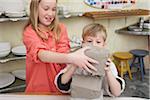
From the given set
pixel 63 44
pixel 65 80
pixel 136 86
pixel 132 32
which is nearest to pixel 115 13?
pixel 132 32

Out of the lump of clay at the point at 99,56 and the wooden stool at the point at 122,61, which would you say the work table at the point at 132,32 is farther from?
the lump of clay at the point at 99,56

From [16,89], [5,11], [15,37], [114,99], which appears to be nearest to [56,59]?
[114,99]

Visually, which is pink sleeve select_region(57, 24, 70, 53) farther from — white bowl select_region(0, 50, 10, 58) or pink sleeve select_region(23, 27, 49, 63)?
white bowl select_region(0, 50, 10, 58)

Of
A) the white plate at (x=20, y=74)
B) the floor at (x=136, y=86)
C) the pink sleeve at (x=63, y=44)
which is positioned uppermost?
the pink sleeve at (x=63, y=44)

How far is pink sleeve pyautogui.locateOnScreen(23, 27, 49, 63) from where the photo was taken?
899 millimetres

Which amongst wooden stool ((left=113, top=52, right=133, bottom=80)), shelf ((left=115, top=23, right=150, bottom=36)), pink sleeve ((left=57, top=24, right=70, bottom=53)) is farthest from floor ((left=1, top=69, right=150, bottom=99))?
pink sleeve ((left=57, top=24, right=70, bottom=53))

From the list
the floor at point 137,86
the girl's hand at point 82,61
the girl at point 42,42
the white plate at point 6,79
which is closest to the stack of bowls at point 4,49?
the white plate at point 6,79

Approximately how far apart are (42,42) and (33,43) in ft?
0.16

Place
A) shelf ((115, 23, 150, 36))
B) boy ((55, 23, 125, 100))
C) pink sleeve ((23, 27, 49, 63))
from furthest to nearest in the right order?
shelf ((115, 23, 150, 36))
pink sleeve ((23, 27, 49, 63))
boy ((55, 23, 125, 100))

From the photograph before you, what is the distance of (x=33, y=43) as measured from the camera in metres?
0.93

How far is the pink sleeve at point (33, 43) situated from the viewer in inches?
35.4

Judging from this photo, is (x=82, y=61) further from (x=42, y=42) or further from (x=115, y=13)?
(x=115, y=13)

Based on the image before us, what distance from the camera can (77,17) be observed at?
2912 millimetres

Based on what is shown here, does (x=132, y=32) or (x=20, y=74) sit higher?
(x=132, y=32)
